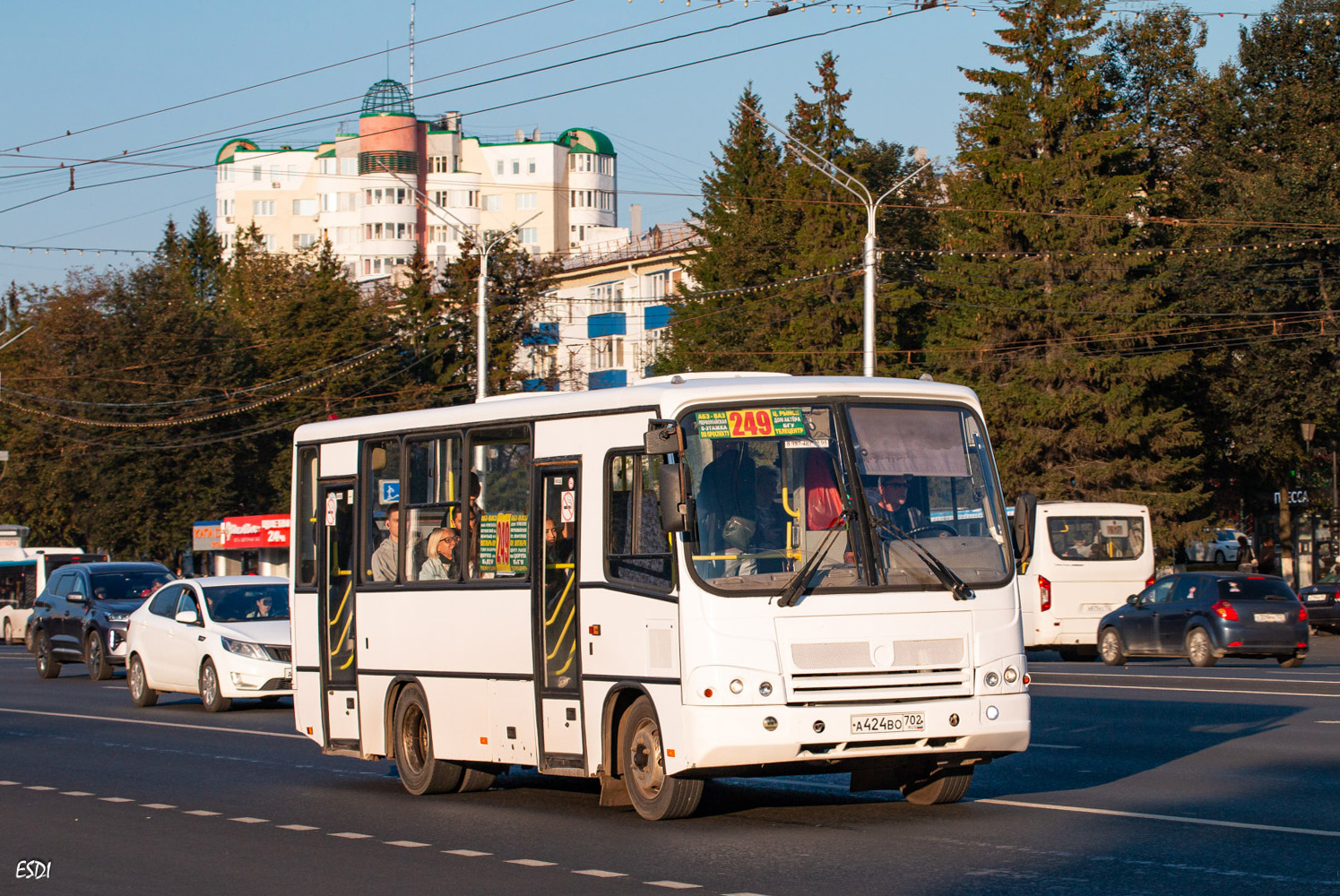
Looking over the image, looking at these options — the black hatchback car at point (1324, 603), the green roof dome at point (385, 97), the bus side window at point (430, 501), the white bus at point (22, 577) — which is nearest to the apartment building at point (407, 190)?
the green roof dome at point (385, 97)

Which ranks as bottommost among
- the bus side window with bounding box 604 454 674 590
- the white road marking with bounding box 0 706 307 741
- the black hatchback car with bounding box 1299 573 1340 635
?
the white road marking with bounding box 0 706 307 741

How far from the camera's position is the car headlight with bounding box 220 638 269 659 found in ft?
73.0

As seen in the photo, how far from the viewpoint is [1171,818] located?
10.9m

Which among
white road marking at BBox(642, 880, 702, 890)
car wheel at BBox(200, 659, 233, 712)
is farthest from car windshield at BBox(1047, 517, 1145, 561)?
white road marking at BBox(642, 880, 702, 890)

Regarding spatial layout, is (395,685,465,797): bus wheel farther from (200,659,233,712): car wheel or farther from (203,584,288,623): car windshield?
(203,584,288,623): car windshield

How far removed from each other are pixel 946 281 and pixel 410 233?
327ft

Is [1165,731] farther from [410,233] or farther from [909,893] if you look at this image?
[410,233]

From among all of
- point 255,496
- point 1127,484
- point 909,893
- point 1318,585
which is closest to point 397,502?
point 909,893

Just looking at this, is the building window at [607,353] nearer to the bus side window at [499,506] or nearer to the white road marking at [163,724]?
the white road marking at [163,724]

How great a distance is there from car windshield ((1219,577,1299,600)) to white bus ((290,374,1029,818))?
16436 millimetres

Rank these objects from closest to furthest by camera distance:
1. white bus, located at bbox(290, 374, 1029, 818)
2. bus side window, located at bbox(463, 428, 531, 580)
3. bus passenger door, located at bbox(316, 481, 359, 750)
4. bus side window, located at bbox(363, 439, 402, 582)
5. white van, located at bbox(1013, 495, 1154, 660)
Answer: white bus, located at bbox(290, 374, 1029, 818)
bus side window, located at bbox(463, 428, 531, 580)
bus side window, located at bbox(363, 439, 402, 582)
bus passenger door, located at bbox(316, 481, 359, 750)
white van, located at bbox(1013, 495, 1154, 660)

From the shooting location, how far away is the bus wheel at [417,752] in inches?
524

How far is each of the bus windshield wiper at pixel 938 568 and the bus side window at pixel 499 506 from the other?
2.59 meters

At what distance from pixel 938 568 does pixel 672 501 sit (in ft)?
5.53
